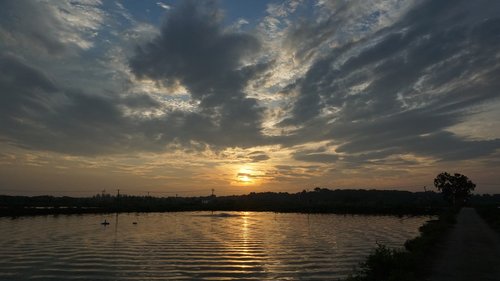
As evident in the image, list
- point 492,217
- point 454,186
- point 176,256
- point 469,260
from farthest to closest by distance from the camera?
point 454,186, point 492,217, point 176,256, point 469,260

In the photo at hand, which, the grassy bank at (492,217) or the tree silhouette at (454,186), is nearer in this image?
the grassy bank at (492,217)

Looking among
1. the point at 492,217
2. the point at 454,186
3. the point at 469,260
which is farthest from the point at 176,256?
the point at 454,186

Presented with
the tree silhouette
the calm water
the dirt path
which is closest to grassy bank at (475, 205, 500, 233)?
the calm water

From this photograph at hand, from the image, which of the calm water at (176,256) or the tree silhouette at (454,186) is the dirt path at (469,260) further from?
the tree silhouette at (454,186)

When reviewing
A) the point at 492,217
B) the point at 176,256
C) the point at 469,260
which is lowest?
the point at 176,256

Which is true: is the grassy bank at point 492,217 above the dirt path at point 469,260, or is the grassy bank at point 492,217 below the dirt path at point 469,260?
above

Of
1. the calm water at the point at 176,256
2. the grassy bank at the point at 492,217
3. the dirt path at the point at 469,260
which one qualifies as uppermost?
the grassy bank at the point at 492,217

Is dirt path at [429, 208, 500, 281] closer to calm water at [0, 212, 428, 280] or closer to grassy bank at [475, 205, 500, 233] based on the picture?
calm water at [0, 212, 428, 280]

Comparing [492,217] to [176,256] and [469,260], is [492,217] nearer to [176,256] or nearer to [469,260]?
[469,260]

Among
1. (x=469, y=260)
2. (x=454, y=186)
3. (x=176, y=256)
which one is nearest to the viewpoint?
(x=469, y=260)

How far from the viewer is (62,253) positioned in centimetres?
3344

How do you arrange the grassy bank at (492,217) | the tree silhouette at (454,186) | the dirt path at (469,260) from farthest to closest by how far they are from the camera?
the tree silhouette at (454,186) → the grassy bank at (492,217) → the dirt path at (469,260)

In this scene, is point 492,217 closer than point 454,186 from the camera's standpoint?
Yes

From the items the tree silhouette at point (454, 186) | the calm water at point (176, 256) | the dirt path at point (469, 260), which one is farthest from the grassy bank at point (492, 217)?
the tree silhouette at point (454, 186)
